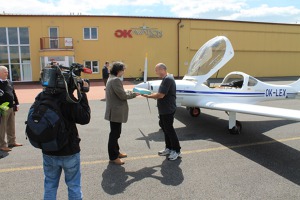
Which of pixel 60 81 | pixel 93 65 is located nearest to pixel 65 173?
pixel 60 81

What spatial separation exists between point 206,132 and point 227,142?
0.96 metres

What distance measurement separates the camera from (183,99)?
7715mm

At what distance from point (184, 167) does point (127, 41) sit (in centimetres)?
2347

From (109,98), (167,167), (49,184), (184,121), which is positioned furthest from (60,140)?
(184,121)

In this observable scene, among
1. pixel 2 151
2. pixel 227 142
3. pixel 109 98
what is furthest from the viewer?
pixel 227 142

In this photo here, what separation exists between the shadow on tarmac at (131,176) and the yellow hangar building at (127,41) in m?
20.6

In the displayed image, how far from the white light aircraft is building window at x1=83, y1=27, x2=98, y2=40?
19.5 m

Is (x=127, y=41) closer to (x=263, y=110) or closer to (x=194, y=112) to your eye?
(x=194, y=112)

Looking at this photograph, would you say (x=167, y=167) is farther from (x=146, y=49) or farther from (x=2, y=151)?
(x=146, y=49)

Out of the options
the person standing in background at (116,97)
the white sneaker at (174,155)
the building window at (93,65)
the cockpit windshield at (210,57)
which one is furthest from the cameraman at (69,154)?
the building window at (93,65)

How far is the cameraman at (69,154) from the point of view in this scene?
2781mm

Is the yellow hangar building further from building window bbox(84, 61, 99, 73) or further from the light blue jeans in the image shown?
the light blue jeans

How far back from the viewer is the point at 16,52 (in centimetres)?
2542

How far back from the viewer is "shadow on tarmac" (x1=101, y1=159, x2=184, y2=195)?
165 inches
